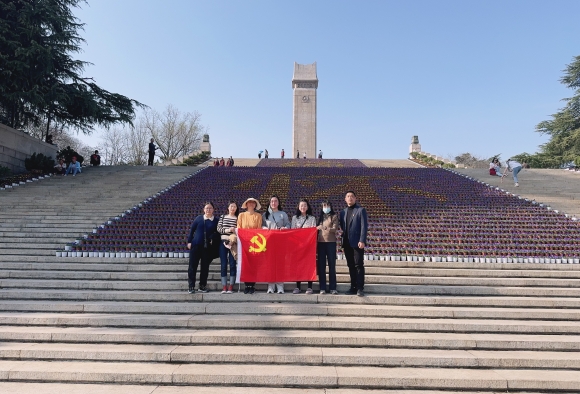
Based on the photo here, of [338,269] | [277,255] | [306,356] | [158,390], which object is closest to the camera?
[158,390]

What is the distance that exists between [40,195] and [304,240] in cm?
1192

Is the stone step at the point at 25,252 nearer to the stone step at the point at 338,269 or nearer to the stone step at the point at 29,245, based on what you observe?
the stone step at the point at 29,245

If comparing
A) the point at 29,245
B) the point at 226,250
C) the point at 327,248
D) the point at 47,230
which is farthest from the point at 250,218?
the point at 47,230

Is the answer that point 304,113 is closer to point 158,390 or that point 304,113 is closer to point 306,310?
point 306,310

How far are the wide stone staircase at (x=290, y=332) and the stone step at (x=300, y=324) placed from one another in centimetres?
1

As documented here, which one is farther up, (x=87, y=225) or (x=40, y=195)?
(x=40, y=195)

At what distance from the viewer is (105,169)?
68.3 ft

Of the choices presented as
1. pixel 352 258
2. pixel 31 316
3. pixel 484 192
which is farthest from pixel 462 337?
pixel 484 192

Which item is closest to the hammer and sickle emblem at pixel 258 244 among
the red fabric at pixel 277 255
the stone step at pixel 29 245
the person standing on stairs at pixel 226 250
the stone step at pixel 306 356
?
the red fabric at pixel 277 255

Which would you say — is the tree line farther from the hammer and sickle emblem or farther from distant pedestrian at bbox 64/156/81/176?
the hammer and sickle emblem

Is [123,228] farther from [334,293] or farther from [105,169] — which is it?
[105,169]

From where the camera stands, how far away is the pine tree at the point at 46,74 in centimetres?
1658

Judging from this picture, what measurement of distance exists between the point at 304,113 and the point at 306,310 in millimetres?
43802

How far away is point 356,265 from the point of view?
6055 mm
